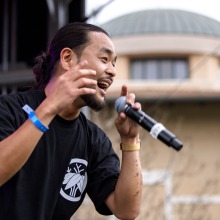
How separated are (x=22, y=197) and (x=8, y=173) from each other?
0.27 metres

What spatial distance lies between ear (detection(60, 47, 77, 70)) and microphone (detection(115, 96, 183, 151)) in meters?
0.27

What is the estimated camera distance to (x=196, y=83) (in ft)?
62.6

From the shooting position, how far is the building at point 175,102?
11875 mm

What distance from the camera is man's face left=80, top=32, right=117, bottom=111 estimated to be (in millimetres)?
2512

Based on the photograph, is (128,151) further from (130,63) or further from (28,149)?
(130,63)

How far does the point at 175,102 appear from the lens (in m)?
17.5

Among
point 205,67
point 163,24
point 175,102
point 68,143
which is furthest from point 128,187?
point 163,24

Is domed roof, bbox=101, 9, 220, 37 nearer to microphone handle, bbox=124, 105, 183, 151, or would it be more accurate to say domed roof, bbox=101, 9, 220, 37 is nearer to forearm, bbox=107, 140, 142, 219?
forearm, bbox=107, 140, 142, 219

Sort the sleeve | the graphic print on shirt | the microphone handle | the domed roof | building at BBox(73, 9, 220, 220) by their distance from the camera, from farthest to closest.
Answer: the domed roof
building at BBox(73, 9, 220, 220)
the sleeve
the graphic print on shirt
the microphone handle

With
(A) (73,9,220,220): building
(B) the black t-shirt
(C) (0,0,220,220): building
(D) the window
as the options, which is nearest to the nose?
(B) the black t-shirt

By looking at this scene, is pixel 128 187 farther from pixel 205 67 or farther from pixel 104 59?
pixel 205 67

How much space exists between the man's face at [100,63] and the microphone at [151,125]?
0.28ft

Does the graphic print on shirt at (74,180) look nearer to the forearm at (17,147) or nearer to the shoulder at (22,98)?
the shoulder at (22,98)

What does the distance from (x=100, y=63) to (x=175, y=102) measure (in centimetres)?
1512
